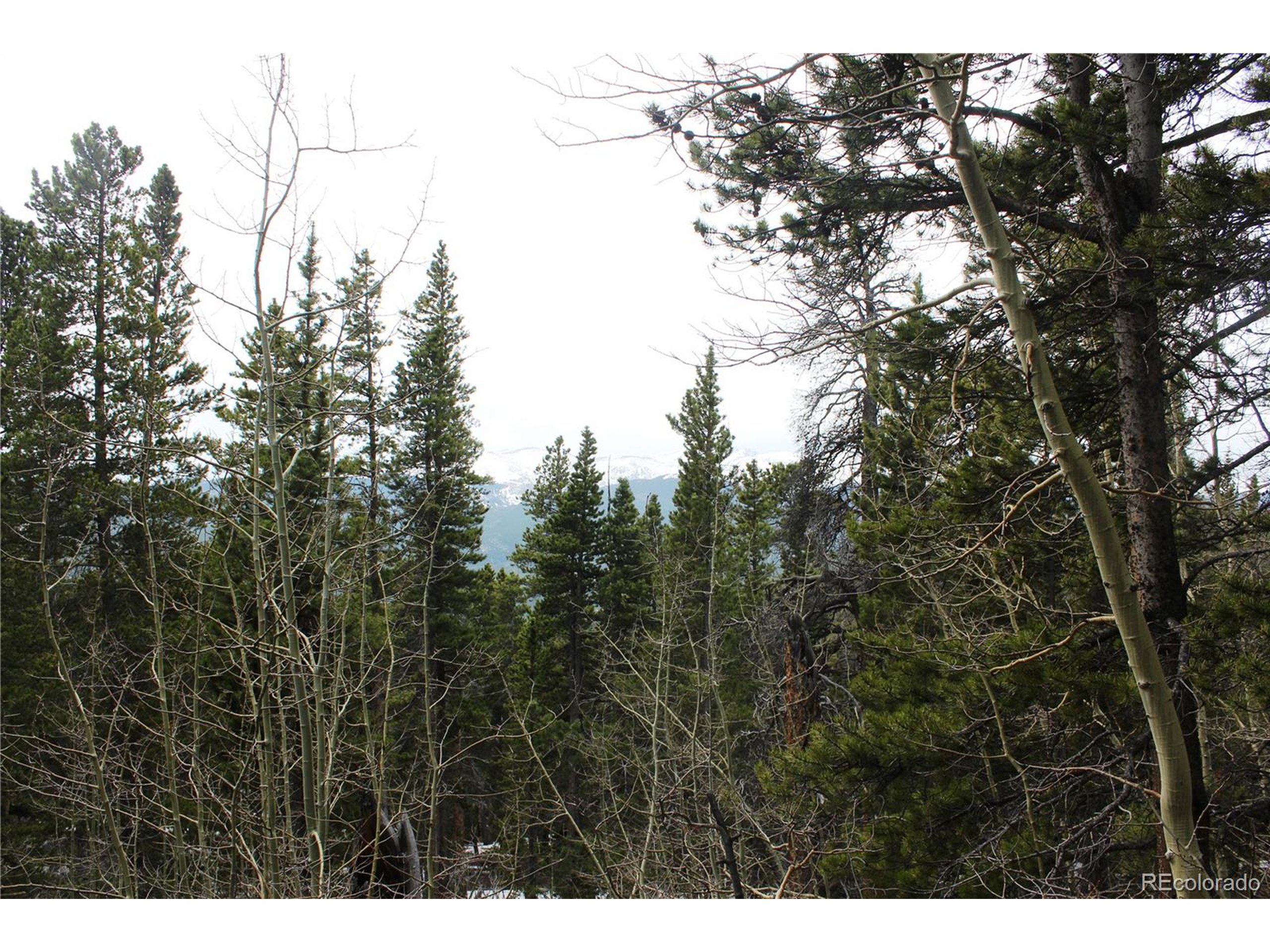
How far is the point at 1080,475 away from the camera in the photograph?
1.39 metres

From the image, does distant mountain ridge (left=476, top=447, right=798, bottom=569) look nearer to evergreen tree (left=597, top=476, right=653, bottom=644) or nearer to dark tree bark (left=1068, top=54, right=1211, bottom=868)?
evergreen tree (left=597, top=476, right=653, bottom=644)

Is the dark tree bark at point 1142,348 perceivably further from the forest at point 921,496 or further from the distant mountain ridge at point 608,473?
the distant mountain ridge at point 608,473

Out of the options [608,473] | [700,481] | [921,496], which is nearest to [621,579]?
[608,473]

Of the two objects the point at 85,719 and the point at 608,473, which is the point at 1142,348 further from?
the point at 608,473

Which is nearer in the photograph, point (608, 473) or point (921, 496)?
point (921, 496)

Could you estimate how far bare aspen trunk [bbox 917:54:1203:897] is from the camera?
4.55ft

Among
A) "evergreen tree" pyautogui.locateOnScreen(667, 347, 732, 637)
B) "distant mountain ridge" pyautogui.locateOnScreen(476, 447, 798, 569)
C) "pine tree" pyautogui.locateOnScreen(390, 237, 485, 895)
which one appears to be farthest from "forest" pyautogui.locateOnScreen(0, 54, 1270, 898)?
"distant mountain ridge" pyautogui.locateOnScreen(476, 447, 798, 569)

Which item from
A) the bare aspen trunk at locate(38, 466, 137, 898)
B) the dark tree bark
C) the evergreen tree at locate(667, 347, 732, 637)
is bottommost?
the bare aspen trunk at locate(38, 466, 137, 898)

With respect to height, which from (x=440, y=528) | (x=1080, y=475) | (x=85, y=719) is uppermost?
(x=440, y=528)

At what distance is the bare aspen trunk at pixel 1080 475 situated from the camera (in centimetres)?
139

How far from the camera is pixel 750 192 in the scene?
2951mm

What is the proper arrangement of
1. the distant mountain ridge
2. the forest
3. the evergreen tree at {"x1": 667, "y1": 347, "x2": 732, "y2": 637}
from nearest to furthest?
the forest < the evergreen tree at {"x1": 667, "y1": 347, "x2": 732, "y2": 637} < the distant mountain ridge

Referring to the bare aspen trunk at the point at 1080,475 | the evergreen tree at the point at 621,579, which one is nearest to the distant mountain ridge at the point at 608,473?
the evergreen tree at the point at 621,579

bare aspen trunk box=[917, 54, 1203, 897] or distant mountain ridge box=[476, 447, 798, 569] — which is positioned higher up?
distant mountain ridge box=[476, 447, 798, 569]
